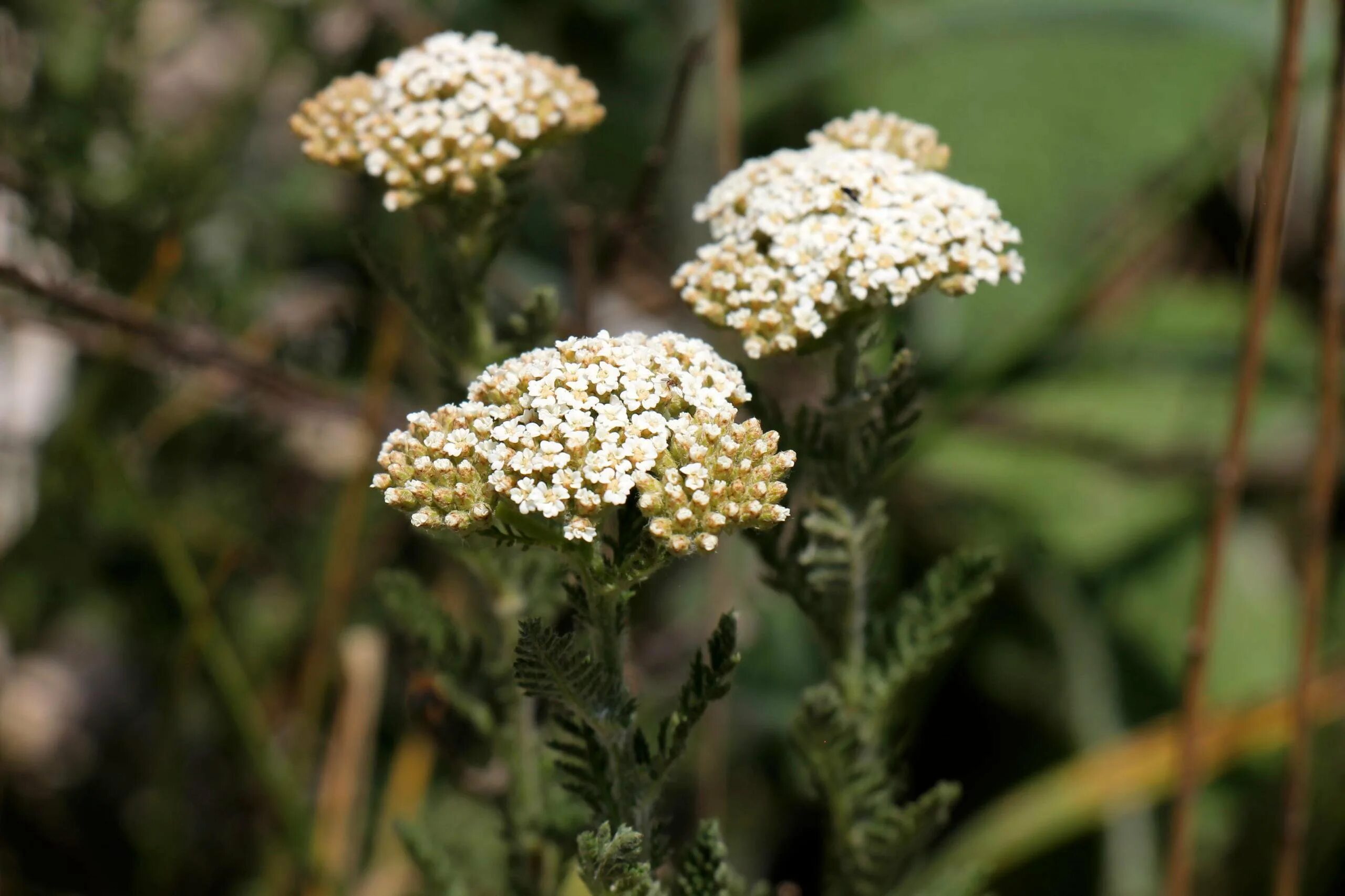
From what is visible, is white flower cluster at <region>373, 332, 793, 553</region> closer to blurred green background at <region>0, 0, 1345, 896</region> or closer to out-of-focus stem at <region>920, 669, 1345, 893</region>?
blurred green background at <region>0, 0, 1345, 896</region>

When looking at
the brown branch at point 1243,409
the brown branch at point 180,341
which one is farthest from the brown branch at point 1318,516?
the brown branch at point 180,341

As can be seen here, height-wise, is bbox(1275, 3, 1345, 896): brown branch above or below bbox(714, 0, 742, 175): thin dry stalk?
below

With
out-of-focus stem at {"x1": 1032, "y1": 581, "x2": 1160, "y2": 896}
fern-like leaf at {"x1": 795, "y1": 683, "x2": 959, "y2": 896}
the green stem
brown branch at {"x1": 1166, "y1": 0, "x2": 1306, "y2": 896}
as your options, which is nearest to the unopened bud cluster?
fern-like leaf at {"x1": 795, "y1": 683, "x2": 959, "y2": 896}

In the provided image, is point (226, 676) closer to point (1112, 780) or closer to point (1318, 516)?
point (1112, 780)

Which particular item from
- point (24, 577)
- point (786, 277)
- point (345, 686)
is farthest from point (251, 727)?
point (786, 277)

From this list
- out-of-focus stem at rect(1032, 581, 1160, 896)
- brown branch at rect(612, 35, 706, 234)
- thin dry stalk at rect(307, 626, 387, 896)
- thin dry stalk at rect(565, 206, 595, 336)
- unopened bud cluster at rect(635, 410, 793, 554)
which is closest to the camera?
unopened bud cluster at rect(635, 410, 793, 554)
